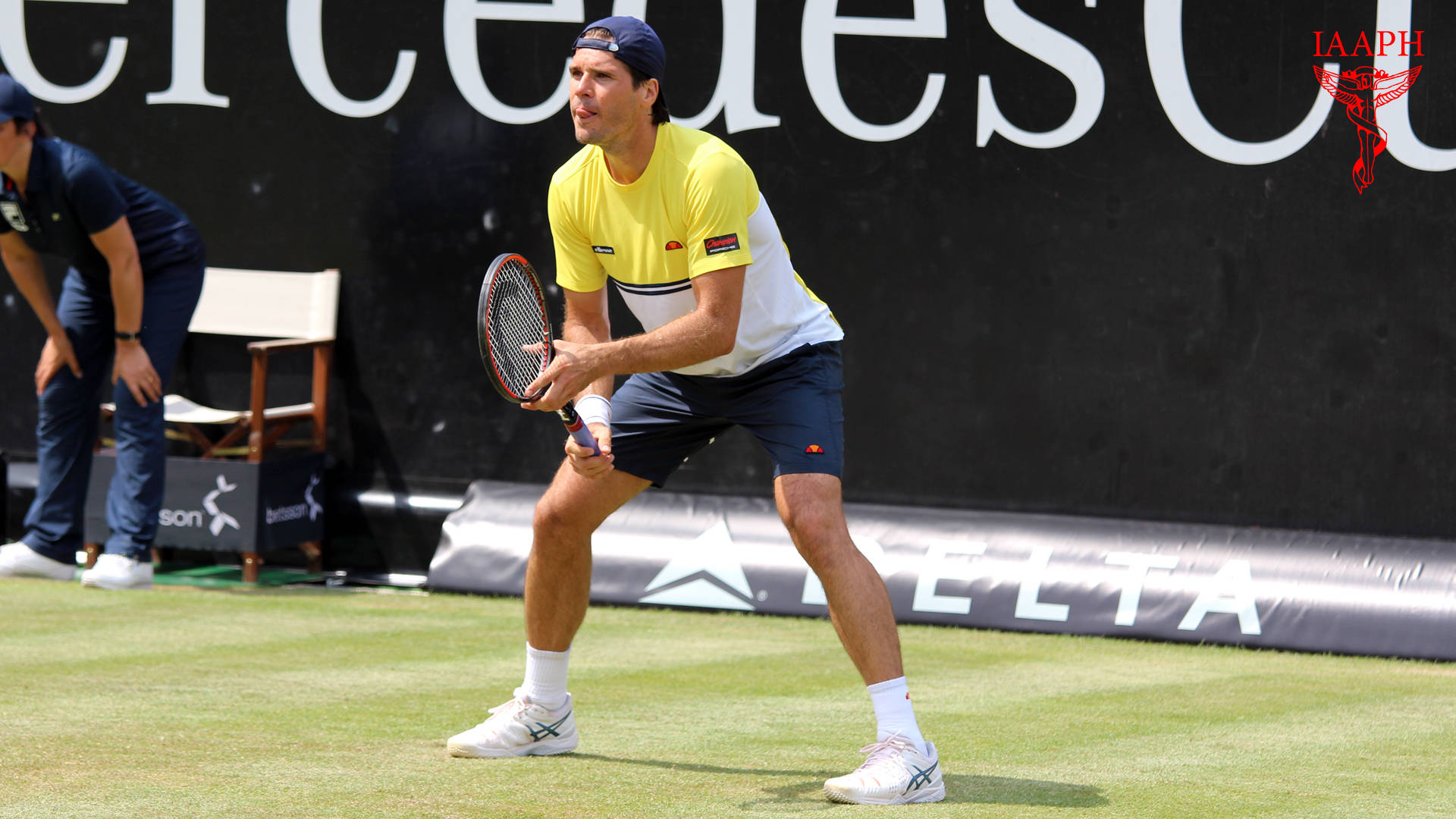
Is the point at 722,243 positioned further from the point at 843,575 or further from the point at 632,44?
the point at 843,575

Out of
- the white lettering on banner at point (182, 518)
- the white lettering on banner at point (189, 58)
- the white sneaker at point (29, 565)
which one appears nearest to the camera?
the white sneaker at point (29, 565)

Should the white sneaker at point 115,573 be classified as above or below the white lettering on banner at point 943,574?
below

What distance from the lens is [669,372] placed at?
3840mm

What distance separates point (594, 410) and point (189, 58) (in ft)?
14.6

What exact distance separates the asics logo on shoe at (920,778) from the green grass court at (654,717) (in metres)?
0.04

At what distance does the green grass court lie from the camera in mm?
3520

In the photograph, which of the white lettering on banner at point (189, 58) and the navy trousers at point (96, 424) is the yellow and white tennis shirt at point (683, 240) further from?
the white lettering on banner at point (189, 58)

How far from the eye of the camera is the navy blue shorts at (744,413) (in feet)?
12.1

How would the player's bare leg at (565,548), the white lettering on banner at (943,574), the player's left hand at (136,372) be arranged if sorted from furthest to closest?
the player's left hand at (136,372)
the white lettering on banner at (943,574)
the player's bare leg at (565,548)

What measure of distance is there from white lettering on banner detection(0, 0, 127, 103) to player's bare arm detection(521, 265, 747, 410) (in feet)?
15.7

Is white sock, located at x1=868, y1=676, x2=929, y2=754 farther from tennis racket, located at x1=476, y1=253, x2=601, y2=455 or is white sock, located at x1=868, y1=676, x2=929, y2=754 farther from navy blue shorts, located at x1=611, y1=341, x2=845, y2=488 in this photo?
tennis racket, located at x1=476, y1=253, x2=601, y2=455

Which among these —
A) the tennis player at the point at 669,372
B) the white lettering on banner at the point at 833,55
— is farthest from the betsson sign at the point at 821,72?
the tennis player at the point at 669,372

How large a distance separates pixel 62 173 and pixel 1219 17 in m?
4.22

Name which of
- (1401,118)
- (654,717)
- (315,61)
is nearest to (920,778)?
(654,717)
